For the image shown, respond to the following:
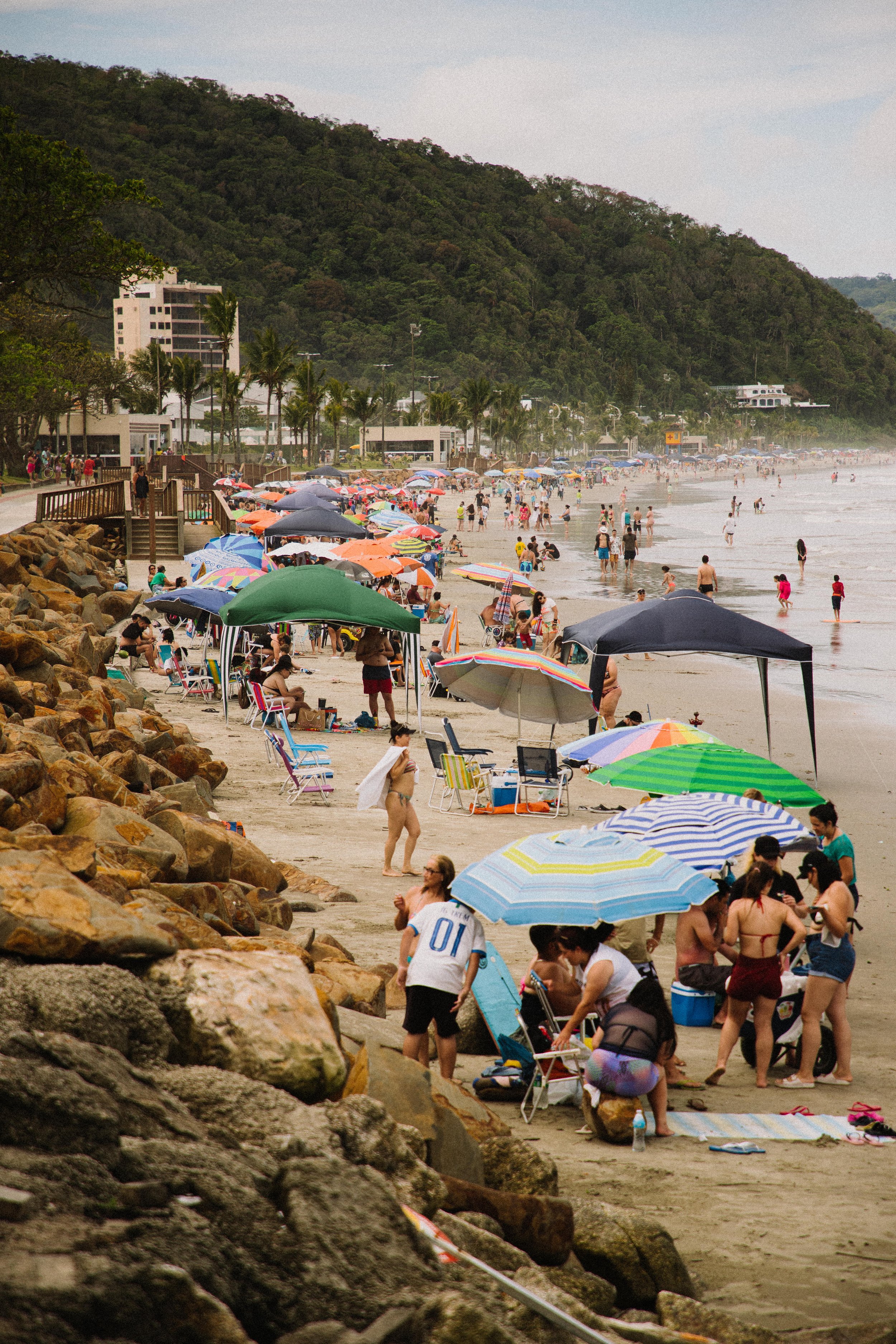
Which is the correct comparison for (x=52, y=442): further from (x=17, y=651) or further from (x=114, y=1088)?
(x=114, y=1088)

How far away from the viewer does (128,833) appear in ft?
20.9

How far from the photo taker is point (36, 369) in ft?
90.7

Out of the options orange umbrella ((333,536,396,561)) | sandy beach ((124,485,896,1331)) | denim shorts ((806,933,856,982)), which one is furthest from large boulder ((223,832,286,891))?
orange umbrella ((333,536,396,561))

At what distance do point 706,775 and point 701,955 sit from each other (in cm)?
163

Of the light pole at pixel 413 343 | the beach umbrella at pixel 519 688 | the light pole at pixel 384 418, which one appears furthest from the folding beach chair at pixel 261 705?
the light pole at pixel 384 418

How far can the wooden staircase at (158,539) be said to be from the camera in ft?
93.0

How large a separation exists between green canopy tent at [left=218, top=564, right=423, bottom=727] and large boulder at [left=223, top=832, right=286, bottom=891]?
5.40 meters

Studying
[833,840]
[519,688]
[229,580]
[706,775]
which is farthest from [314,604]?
[833,840]

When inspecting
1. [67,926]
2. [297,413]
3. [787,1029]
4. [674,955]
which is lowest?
[674,955]

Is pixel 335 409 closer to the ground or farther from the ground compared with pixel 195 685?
farther from the ground

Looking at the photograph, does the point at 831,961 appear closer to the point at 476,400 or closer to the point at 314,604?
the point at 314,604

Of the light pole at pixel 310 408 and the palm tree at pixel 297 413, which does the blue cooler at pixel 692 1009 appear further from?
the palm tree at pixel 297 413

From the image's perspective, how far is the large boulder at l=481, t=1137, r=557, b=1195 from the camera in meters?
4.04

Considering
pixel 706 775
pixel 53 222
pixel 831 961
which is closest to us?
pixel 831 961
